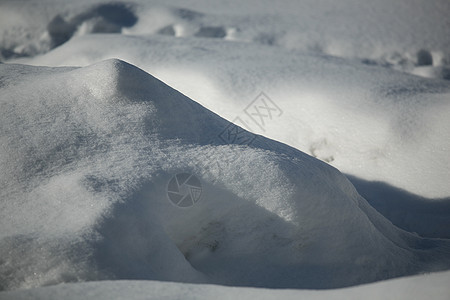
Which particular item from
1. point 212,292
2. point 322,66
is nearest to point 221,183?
point 212,292

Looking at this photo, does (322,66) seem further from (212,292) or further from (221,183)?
(212,292)

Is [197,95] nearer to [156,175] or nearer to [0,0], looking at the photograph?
[156,175]

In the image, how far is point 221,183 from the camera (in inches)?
36.5

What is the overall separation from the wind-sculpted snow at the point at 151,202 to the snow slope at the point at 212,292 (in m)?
0.06

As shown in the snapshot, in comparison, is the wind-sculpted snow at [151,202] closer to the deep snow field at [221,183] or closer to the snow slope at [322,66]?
the deep snow field at [221,183]

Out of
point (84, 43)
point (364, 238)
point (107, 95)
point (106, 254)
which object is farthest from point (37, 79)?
point (84, 43)

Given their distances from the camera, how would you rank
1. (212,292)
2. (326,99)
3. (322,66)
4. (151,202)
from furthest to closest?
(322,66) → (326,99) → (151,202) → (212,292)

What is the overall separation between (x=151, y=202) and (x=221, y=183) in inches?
6.3

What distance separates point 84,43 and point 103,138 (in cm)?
148

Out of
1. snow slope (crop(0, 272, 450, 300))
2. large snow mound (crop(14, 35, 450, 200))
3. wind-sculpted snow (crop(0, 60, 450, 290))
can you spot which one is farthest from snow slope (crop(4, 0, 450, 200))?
snow slope (crop(0, 272, 450, 300))

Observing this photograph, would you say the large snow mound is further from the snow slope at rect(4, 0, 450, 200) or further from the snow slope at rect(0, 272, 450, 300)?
the snow slope at rect(0, 272, 450, 300)

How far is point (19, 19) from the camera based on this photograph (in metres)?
2.52

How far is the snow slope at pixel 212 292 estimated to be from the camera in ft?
2.03

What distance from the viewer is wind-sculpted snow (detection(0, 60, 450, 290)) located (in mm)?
744
